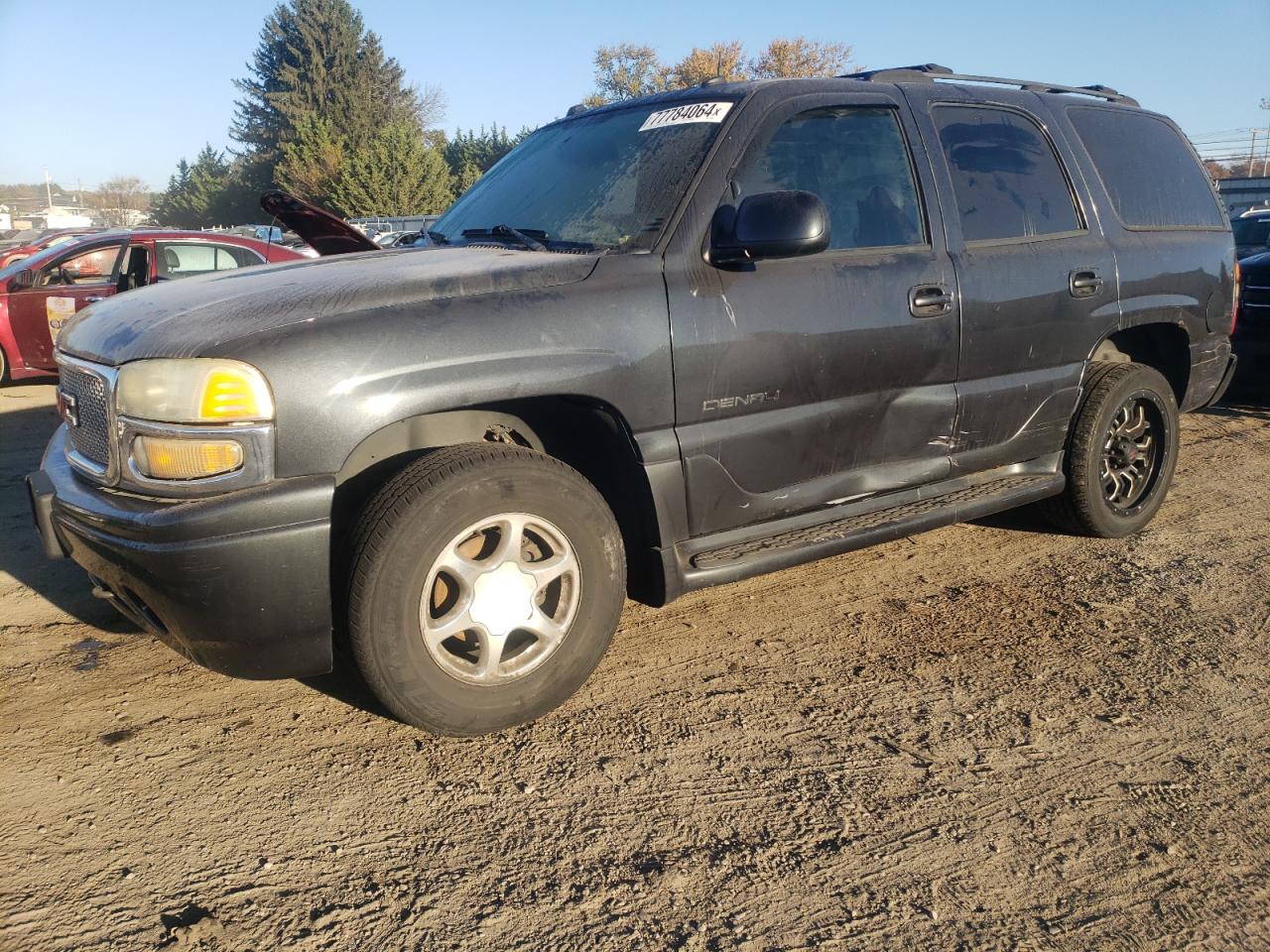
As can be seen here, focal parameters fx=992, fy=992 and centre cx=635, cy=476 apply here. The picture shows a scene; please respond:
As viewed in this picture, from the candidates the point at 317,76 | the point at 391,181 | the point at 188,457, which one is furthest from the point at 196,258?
the point at 317,76

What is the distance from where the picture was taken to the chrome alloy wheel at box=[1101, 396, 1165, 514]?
4484 millimetres

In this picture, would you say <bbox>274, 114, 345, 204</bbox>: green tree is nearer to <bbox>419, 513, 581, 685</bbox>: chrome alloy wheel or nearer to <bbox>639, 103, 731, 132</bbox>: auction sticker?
<bbox>639, 103, 731, 132</bbox>: auction sticker

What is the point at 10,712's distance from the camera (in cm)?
306

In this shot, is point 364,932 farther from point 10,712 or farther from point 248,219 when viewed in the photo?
point 248,219

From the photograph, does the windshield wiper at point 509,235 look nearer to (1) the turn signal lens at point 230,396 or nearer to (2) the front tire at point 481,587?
(2) the front tire at point 481,587

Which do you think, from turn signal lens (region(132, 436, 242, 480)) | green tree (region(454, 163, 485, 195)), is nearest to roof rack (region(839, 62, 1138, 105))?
turn signal lens (region(132, 436, 242, 480))

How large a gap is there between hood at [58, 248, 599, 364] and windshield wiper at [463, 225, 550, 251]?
0.09 meters

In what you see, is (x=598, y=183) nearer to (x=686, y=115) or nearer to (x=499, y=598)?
(x=686, y=115)

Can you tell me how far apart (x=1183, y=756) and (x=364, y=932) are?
217cm

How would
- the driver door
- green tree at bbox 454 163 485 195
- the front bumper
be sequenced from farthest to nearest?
green tree at bbox 454 163 485 195 → the driver door → the front bumper

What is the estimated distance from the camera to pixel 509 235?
350cm

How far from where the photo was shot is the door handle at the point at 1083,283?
13.2 ft

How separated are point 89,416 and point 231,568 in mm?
809

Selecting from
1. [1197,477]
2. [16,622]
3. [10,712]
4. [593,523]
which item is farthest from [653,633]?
[1197,477]
